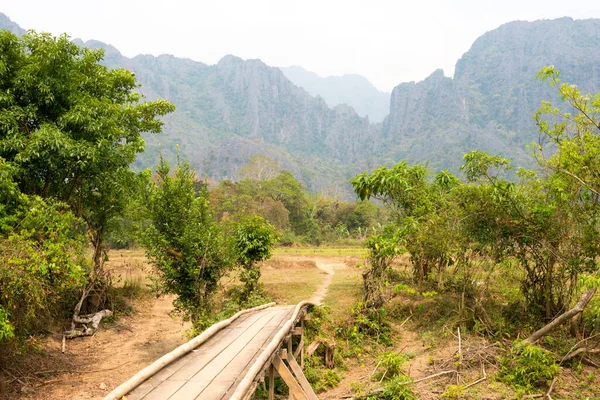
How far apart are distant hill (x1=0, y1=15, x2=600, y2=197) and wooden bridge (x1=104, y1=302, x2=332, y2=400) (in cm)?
10873

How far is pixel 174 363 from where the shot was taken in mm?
6383

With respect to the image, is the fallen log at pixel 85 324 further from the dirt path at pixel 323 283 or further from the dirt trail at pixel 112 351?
the dirt path at pixel 323 283

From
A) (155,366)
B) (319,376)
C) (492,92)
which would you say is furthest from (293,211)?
(492,92)

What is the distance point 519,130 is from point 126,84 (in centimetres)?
14298

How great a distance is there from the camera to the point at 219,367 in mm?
6328

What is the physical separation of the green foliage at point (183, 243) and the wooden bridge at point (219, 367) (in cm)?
295

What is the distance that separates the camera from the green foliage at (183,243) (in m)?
11.8

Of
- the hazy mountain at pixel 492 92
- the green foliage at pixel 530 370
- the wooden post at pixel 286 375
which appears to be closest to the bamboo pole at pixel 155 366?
the wooden post at pixel 286 375

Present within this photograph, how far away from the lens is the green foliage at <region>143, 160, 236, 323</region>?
38.7 feet

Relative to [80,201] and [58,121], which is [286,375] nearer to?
[58,121]

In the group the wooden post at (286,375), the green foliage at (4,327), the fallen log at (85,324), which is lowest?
the fallen log at (85,324)

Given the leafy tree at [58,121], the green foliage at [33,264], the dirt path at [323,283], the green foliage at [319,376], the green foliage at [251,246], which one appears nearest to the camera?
the green foliage at [33,264]

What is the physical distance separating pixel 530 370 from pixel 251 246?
954cm

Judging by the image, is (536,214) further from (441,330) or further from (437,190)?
(437,190)
